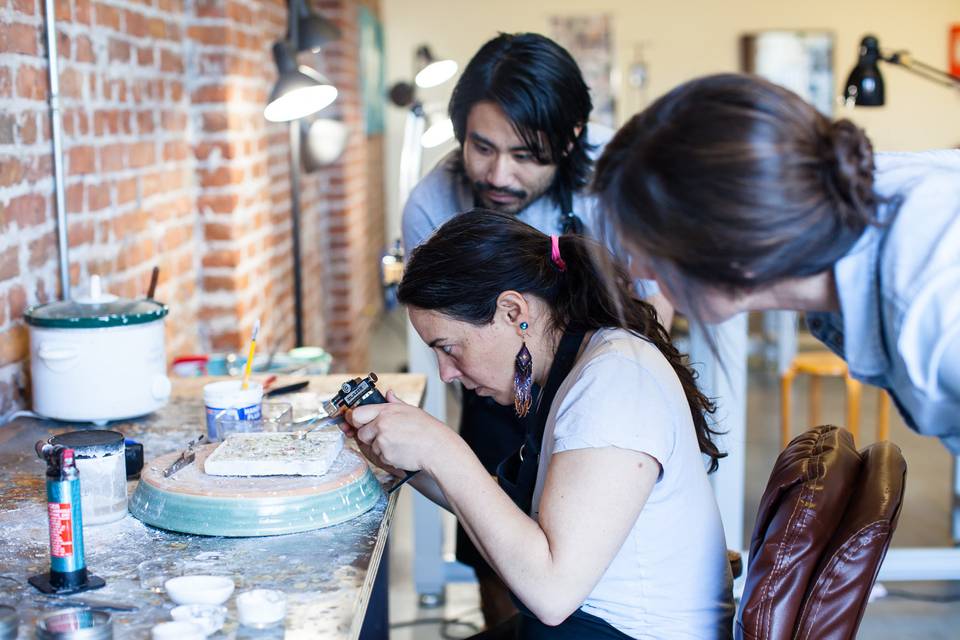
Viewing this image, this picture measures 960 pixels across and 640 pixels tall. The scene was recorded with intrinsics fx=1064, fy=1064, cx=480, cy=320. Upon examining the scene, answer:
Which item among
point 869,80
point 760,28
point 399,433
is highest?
point 760,28

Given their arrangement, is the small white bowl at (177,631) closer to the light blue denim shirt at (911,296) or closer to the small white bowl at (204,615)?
the small white bowl at (204,615)

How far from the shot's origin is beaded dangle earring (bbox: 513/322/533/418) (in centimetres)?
155

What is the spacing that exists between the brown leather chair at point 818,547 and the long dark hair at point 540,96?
2.86 feet

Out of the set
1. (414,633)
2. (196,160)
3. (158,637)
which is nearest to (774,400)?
(414,633)

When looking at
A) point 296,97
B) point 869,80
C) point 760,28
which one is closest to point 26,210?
point 296,97

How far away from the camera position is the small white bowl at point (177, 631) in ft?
3.45

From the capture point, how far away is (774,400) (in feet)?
18.3

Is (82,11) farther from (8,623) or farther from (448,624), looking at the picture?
(448,624)

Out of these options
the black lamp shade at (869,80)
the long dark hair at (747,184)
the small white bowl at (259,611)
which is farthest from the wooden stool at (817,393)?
the small white bowl at (259,611)

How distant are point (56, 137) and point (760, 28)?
6.62 meters

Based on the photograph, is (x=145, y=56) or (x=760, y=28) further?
(x=760, y=28)

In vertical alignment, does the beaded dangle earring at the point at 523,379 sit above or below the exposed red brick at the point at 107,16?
below

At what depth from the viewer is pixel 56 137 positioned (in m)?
2.03

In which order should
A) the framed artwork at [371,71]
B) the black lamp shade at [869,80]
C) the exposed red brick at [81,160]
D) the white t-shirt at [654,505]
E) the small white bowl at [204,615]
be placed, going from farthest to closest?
the framed artwork at [371,71] → the black lamp shade at [869,80] → the exposed red brick at [81,160] → the white t-shirt at [654,505] → the small white bowl at [204,615]
